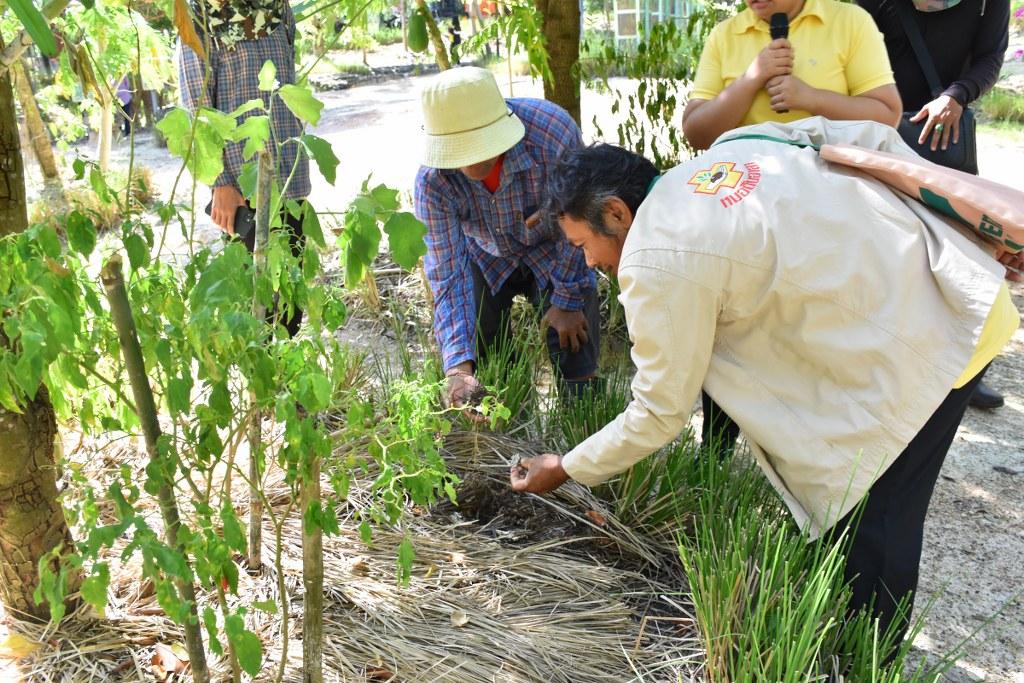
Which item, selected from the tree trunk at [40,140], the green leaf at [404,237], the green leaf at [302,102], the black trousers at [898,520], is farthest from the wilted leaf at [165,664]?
the tree trunk at [40,140]

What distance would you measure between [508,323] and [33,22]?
2.16 meters

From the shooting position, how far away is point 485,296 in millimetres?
2893

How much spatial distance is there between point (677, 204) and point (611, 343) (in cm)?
227

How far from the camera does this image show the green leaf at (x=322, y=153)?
1123mm

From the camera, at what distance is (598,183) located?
1800mm

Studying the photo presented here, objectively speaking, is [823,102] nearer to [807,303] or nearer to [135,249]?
[807,303]

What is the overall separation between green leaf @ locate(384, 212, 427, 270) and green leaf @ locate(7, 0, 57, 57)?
1.37ft

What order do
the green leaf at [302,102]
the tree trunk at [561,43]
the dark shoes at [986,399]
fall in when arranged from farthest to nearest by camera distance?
the tree trunk at [561,43], the dark shoes at [986,399], the green leaf at [302,102]

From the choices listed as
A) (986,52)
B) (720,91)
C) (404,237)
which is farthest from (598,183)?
(986,52)

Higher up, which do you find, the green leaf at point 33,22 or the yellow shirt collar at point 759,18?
the green leaf at point 33,22

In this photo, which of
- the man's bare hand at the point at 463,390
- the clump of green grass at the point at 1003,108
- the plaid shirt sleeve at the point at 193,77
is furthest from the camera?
the clump of green grass at the point at 1003,108

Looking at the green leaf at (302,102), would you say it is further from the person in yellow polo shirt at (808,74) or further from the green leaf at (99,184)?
the person in yellow polo shirt at (808,74)

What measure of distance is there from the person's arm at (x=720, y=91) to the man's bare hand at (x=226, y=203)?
140 centimetres

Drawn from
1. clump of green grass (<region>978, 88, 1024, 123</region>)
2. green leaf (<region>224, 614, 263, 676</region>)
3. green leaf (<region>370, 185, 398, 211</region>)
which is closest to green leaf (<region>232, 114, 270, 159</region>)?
green leaf (<region>370, 185, 398, 211</region>)
